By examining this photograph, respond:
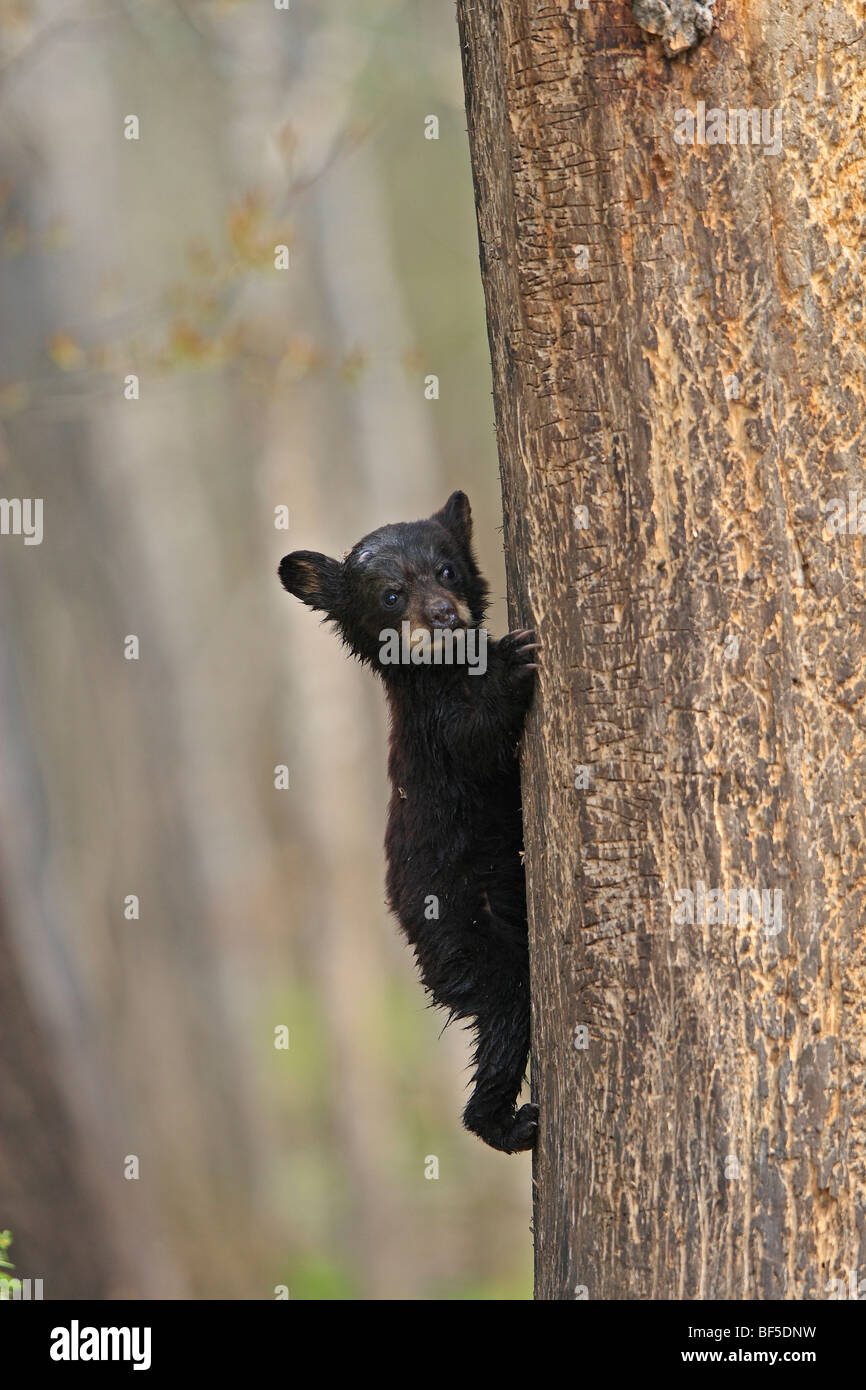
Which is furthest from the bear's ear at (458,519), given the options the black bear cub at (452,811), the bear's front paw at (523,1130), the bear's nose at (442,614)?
the bear's front paw at (523,1130)

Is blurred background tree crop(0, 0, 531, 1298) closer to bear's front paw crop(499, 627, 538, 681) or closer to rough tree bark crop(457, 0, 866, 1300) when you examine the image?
bear's front paw crop(499, 627, 538, 681)

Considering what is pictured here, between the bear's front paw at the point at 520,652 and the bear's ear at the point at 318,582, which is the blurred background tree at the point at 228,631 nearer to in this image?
the bear's ear at the point at 318,582

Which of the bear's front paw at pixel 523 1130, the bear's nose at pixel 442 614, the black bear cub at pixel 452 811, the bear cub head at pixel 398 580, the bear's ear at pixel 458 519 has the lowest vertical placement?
the bear's front paw at pixel 523 1130

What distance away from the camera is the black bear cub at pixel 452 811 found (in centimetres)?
480

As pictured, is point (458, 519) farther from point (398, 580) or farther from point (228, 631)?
point (228, 631)

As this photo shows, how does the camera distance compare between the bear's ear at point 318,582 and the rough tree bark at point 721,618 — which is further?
the bear's ear at point 318,582

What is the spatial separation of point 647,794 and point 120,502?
1071cm

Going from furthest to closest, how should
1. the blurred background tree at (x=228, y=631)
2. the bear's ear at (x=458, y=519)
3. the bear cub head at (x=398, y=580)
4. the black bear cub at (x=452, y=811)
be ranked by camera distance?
the blurred background tree at (x=228, y=631) < the bear's ear at (x=458, y=519) < the bear cub head at (x=398, y=580) < the black bear cub at (x=452, y=811)

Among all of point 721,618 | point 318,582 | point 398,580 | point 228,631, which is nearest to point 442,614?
point 398,580

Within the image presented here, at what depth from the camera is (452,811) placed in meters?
5.14

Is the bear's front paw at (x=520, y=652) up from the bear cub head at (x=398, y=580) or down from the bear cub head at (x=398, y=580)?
down

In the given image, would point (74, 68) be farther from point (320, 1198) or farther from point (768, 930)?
point (768, 930)

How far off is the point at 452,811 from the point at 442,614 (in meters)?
0.71

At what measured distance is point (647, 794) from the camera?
359 cm
